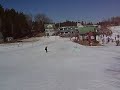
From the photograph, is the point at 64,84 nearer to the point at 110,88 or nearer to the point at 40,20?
the point at 110,88

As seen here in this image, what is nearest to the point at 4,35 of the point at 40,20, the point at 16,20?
the point at 16,20

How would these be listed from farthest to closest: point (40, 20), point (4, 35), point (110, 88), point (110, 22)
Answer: point (110, 22)
point (40, 20)
point (4, 35)
point (110, 88)

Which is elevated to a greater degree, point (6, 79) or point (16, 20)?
point (16, 20)

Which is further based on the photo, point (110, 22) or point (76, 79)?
point (110, 22)

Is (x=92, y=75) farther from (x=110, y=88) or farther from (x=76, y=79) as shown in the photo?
(x=110, y=88)

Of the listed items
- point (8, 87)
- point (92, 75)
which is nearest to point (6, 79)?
point (8, 87)

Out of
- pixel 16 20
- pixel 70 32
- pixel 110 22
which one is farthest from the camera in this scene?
pixel 110 22

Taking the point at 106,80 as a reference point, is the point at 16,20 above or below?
above

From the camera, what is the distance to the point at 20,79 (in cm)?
1673

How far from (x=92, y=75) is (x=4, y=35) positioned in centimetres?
5662

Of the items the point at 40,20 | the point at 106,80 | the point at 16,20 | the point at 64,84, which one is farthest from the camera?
the point at 40,20

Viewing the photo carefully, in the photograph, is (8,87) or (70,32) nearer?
(8,87)

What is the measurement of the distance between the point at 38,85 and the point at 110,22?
131 metres

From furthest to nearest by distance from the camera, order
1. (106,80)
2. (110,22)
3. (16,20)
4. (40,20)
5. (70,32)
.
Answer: (110,22), (40,20), (70,32), (16,20), (106,80)
